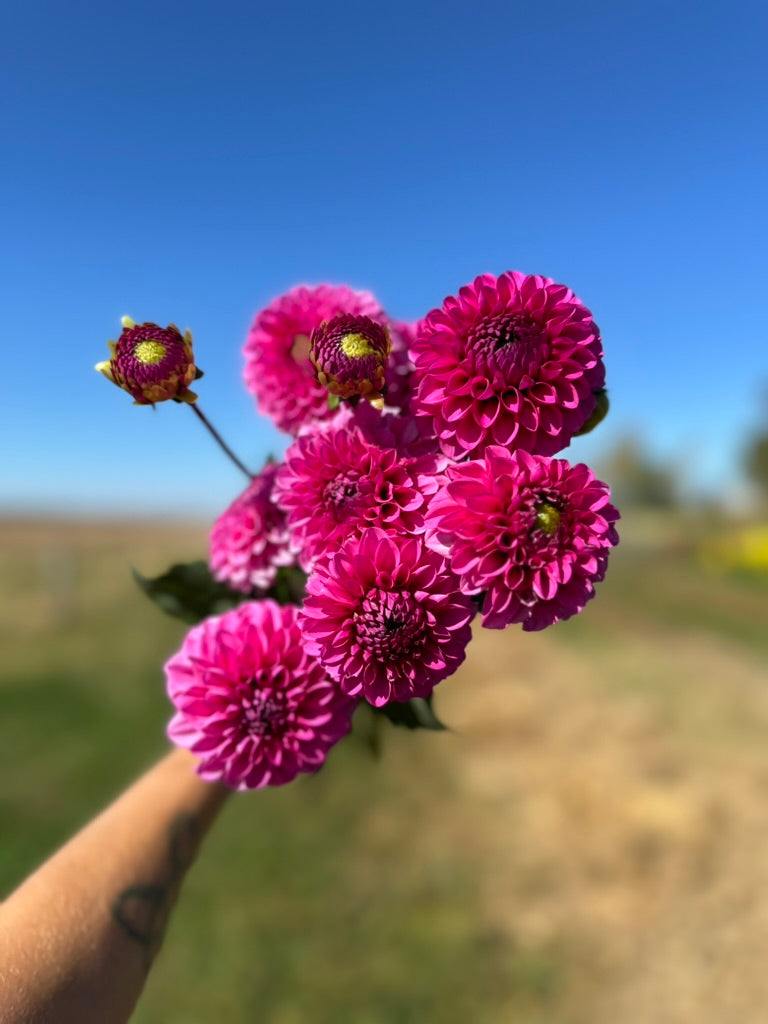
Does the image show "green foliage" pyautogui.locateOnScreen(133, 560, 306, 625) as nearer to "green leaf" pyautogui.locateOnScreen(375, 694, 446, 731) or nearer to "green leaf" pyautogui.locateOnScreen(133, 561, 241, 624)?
"green leaf" pyautogui.locateOnScreen(133, 561, 241, 624)

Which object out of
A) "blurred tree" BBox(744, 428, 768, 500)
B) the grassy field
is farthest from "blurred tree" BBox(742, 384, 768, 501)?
the grassy field

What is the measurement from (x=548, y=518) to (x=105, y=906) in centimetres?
98

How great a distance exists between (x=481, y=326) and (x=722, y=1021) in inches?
172

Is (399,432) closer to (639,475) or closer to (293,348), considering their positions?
(293,348)

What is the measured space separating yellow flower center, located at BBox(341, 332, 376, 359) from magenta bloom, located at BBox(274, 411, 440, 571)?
96mm

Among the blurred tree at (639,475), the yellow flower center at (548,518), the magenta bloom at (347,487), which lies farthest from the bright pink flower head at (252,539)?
the blurred tree at (639,475)

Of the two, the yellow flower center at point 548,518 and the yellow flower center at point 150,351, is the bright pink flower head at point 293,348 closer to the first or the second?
the yellow flower center at point 150,351

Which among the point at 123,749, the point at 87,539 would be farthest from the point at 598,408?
the point at 87,539

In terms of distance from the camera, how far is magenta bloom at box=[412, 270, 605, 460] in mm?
770

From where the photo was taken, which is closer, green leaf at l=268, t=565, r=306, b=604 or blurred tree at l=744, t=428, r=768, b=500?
green leaf at l=268, t=565, r=306, b=604

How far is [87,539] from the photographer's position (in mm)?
26938

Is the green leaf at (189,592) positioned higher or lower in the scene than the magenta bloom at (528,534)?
lower

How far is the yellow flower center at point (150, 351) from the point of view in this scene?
0.81 meters

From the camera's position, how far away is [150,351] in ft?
2.68
